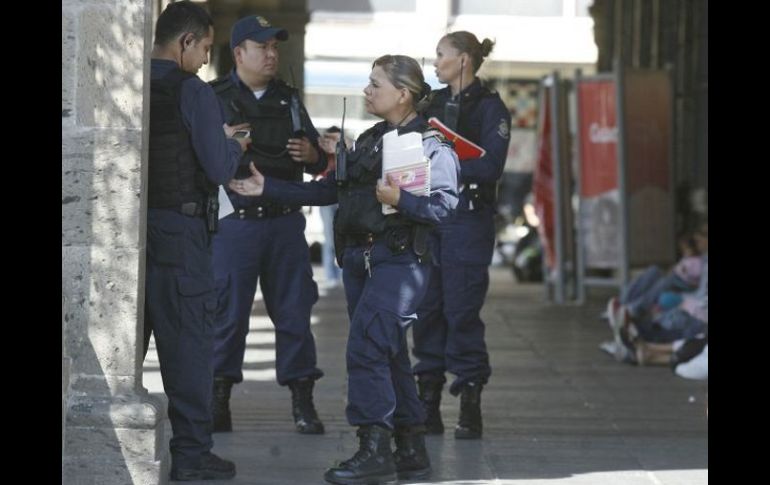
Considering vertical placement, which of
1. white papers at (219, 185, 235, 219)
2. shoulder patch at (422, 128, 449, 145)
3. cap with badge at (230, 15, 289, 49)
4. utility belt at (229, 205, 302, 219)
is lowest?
utility belt at (229, 205, 302, 219)

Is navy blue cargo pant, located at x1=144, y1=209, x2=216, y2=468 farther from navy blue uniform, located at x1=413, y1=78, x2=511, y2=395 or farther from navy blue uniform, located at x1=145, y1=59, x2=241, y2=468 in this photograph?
navy blue uniform, located at x1=413, y1=78, x2=511, y2=395

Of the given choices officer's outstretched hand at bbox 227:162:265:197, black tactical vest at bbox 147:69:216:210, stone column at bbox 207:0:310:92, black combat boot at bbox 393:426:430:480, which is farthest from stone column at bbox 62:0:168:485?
stone column at bbox 207:0:310:92

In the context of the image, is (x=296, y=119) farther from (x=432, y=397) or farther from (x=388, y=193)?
(x=432, y=397)

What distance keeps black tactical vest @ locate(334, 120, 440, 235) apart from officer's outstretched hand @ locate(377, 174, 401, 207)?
138mm

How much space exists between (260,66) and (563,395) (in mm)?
3051

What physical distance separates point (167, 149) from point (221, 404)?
5.97 ft

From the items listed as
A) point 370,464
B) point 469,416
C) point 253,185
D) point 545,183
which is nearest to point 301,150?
point 253,185

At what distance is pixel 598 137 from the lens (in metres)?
15.1

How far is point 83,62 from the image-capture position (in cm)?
583

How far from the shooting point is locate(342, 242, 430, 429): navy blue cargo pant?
21.1ft

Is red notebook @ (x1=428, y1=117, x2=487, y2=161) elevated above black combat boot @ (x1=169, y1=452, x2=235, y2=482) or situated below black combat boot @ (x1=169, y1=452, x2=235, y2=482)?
above

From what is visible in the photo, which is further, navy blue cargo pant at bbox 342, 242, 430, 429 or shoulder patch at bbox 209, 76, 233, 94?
Answer: shoulder patch at bbox 209, 76, 233, 94
